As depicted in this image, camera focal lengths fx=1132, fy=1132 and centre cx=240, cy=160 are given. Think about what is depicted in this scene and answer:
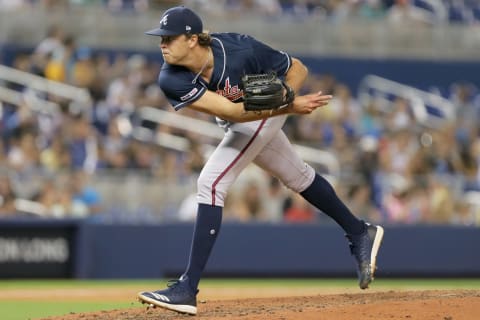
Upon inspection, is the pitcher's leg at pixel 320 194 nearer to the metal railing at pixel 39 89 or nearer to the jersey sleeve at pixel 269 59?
the jersey sleeve at pixel 269 59

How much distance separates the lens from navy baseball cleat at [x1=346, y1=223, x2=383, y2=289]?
7246 millimetres

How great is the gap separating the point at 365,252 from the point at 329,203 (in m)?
0.40

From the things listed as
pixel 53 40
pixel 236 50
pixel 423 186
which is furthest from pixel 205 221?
pixel 53 40

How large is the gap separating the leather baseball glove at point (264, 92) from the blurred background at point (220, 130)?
232 inches

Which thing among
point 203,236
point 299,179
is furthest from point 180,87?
point 299,179

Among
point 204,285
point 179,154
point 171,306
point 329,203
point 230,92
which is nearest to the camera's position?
point 171,306

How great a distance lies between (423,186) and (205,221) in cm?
686

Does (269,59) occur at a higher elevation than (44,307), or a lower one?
higher

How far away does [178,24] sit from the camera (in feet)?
21.2

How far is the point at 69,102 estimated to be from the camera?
13891mm

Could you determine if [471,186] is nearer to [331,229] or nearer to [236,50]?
[331,229]

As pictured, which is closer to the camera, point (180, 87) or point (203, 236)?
point (180, 87)

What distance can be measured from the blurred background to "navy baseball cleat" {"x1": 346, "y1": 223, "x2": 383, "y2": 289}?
5.09 m

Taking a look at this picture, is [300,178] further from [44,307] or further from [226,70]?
[44,307]
